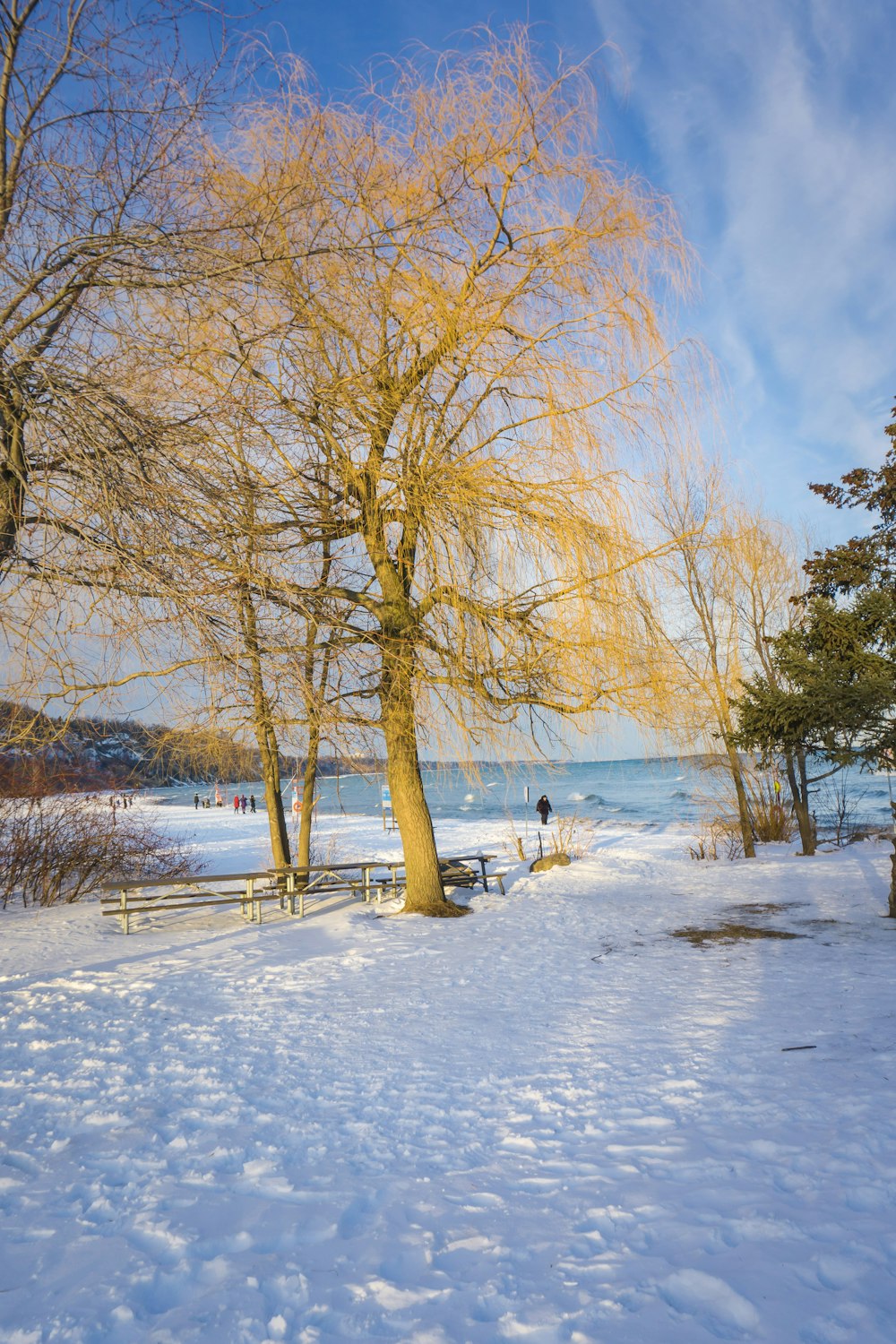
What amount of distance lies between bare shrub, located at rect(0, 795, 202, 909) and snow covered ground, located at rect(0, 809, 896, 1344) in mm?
5978

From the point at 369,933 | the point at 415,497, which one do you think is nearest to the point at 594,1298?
the point at 415,497

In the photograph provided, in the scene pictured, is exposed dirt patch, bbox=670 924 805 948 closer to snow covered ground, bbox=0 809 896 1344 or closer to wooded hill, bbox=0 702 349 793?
snow covered ground, bbox=0 809 896 1344

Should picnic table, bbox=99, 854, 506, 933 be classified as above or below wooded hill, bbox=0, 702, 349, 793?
below

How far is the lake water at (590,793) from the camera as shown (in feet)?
27.2

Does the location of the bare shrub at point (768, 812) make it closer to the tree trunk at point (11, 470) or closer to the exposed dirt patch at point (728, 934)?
the exposed dirt patch at point (728, 934)

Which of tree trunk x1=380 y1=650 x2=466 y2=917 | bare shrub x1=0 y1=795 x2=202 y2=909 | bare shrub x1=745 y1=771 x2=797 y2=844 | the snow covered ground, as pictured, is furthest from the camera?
bare shrub x1=745 y1=771 x2=797 y2=844

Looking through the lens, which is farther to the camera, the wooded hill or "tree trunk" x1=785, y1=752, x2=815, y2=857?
"tree trunk" x1=785, y1=752, x2=815, y2=857

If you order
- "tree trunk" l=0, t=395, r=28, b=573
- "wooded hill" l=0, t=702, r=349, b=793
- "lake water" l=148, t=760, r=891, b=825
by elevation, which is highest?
"tree trunk" l=0, t=395, r=28, b=573

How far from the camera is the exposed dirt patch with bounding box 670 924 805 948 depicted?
812 cm

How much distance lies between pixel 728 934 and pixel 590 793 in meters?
52.9

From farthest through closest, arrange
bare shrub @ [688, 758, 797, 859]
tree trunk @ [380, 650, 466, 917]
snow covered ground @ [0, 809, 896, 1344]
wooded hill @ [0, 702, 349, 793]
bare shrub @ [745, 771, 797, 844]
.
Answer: bare shrub @ [745, 771, 797, 844] < bare shrub @ [688, 758, 797, 859] < tree trunk @ [380, 650, 466, 917] < wooded hill @ [0, 702, 349, 793] < snow covered ground @ [0, 809, 896, 1344]

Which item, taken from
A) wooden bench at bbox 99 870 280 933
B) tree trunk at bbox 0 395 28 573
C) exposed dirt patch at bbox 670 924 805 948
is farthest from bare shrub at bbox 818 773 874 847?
tree trunk at bbox 0 395 28 573

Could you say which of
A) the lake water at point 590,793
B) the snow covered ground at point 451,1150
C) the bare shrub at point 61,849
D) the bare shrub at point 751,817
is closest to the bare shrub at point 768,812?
the bare shrub at point 751,817

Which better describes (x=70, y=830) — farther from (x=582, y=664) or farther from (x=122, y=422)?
(x=122, y=422)
